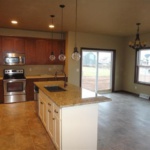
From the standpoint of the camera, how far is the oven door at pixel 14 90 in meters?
5.36

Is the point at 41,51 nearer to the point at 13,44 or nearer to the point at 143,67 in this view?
the point at 13,44

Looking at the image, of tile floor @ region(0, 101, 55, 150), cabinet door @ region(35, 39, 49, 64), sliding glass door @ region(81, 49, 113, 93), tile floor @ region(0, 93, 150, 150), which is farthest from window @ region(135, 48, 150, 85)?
tile floor @ region(0, 101, 55, 150)

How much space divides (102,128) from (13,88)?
11.6ft

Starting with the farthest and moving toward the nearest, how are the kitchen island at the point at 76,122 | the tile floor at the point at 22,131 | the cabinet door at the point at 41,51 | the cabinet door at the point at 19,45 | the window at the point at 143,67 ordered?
the window at the point at 143,67 < the cabinet door at the point at 41,51 < the cabinet door at the point at 19,45 < the tile floor at the point at 22,131 < the kitchen island at the point at 76,122

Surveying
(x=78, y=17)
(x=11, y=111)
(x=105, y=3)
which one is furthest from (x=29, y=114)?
(x=105, y=3)

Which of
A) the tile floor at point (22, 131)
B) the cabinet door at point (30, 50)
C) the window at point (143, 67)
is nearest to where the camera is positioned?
the tile floor at point (22, 131)

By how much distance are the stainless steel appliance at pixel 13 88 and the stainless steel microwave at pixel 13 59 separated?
1.21 ft

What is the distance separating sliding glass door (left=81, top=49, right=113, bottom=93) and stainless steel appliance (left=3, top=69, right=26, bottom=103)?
2650mm

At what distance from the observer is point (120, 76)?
7.77 m

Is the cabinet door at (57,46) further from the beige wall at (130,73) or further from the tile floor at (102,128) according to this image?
the beige wall at (130,73)

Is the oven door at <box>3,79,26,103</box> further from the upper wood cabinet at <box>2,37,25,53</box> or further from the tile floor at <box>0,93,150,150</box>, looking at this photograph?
the upper wood cabinet at <box>2,37,25,53</box>

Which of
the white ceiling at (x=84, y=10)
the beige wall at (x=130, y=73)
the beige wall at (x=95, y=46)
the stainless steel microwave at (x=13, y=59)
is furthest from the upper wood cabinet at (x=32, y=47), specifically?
the beige wall at (x=130, y=73)

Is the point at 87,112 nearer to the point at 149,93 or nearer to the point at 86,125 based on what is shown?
the point at 86,125

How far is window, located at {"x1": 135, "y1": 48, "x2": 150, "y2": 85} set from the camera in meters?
6.50
